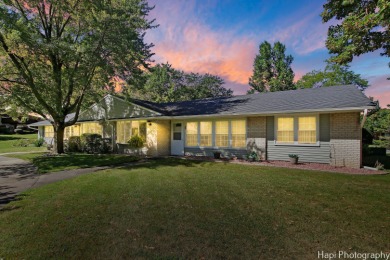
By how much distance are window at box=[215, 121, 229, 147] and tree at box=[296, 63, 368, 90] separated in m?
30.5

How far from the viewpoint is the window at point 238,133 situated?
1459cm

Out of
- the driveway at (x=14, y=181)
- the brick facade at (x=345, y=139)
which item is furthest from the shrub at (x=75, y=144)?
the brick facade at (x=345, y=139)

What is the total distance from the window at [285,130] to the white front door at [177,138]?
7.16m

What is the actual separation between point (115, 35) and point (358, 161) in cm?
1607

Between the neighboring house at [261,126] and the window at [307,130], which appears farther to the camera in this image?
the window at [307,130]

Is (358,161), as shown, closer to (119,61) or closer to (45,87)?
(119,61)

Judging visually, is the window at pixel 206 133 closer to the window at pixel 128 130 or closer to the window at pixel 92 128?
the window at pixel 128 130

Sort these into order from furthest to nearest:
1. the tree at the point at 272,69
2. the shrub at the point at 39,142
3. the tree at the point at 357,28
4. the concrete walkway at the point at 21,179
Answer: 1. the tree at the point at 272,69
2. the shrub at the point at 39,142
3. the tree at the point at 357,28
4. the concrete walkway at the point at 21,179

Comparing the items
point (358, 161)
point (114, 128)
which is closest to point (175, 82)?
point (114, 128)

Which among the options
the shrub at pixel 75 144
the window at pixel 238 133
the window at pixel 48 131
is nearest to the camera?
the window at pixel 238 133

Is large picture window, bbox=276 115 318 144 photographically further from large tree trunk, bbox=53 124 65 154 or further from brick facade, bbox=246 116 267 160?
large tree trunk, bbox=53 124 65 154

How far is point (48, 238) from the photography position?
Result: 160 inches

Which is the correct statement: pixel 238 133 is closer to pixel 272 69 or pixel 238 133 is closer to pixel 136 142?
pixel 136 142

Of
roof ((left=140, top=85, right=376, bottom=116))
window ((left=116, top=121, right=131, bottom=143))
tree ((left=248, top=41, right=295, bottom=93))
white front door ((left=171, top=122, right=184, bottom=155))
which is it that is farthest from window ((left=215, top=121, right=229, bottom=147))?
tree ((left=248, top=41, right=295, bottom=93))
